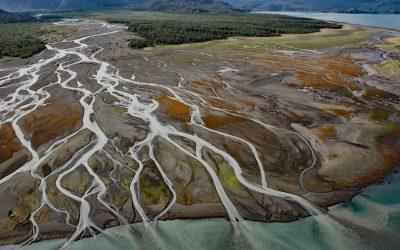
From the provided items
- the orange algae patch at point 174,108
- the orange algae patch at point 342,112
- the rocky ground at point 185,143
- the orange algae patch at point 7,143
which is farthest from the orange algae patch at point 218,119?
the orange algae patch at point 7,143

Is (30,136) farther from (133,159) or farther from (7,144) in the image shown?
(133,159)

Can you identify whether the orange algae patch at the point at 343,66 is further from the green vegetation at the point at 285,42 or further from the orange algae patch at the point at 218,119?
the orange algae patch at the point at 218,119

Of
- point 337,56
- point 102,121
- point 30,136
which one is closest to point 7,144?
point 30,136

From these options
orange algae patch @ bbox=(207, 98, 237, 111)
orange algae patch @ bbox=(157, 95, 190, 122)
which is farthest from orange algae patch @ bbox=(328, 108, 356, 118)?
orange algae patch @ bbox=(157, 95, 190, 122)

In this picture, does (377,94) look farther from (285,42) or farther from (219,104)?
(285,42)

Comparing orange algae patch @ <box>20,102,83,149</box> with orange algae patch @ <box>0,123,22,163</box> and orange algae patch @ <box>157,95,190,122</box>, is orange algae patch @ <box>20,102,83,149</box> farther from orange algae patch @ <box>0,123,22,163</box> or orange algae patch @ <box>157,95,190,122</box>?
orange algae patch @ <box>157,95,190,122</box>

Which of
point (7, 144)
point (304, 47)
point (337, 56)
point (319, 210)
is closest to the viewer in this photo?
point (319, 210)
